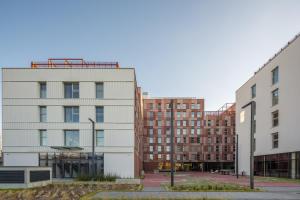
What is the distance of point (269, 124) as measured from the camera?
34.4m

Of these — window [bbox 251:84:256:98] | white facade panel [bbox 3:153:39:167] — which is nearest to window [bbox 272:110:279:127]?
window [bbox 251:84:256:98]

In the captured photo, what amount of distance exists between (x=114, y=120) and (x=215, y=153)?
48.8 m

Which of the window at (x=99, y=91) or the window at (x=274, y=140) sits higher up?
the window at (x=99, y=91)

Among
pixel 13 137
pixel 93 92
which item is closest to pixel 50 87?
pixel 93 92

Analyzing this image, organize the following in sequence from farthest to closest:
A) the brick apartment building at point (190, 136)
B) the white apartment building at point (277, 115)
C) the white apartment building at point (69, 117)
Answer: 1. the brick apartment building at point (190, 136)
2. the white apartment building at point (277, 115)
3. the white apartment building at point (69, 117)

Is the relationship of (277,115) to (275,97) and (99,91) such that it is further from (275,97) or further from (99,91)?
(99,91)

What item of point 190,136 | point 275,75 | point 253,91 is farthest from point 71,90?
point 190,136

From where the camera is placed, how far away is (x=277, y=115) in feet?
108

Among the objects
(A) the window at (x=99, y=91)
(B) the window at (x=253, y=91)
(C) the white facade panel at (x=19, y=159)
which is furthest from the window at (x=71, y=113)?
(B) the window at (x=253, y=91)

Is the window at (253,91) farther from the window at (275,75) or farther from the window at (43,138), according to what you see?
the window at (43,138)

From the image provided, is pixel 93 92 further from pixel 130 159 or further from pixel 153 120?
pixel 153 120

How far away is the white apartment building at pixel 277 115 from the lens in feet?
94.0

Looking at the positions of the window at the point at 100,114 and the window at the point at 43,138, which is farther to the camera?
the window at the point at 100,114

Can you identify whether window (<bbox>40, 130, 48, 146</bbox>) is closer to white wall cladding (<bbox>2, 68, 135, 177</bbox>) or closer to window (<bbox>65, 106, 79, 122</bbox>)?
white wall cladding (<bbox>2, 68, 135, 177</bbox>)
